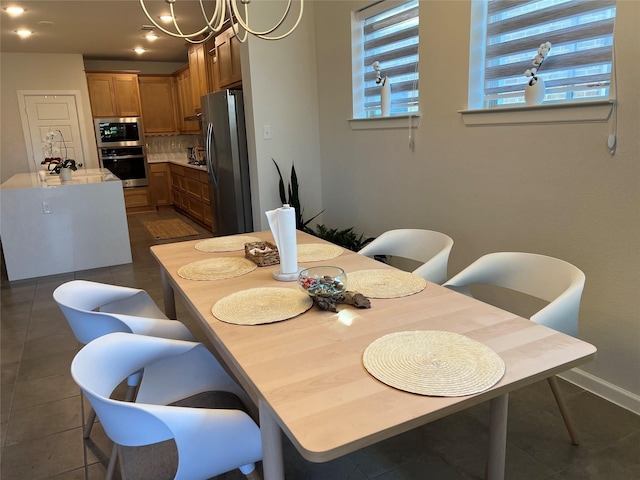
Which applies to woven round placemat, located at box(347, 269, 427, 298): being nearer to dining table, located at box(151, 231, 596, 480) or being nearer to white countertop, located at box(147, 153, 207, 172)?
dining table, located at box(151, 231, 596, 480)

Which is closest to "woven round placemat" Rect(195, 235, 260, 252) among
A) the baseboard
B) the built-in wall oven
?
the baseboard

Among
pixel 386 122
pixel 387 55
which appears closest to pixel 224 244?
pixel 386 122

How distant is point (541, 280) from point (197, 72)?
525 centimetres

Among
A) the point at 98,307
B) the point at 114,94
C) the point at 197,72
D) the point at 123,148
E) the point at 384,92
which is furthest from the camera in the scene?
the point at 123,148

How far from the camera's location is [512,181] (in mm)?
2443

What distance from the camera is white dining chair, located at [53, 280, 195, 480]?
1577 millimetres

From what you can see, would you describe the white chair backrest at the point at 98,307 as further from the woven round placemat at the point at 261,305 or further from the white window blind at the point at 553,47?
the white window blind at the point at 553,47

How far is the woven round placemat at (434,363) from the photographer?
1.00m

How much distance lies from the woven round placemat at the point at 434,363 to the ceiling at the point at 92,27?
4.36 metres

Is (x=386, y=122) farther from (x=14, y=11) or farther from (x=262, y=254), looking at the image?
(x=14, y=11)

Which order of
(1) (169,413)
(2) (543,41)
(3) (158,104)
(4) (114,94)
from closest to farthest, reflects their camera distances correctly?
1. (1) (169,413)
2. (2) (543,41)
3. (4) (114,94)
4. (3) (158,104)

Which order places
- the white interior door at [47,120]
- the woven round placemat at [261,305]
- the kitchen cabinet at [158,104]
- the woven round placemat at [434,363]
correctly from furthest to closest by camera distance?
the kitchen cabinet at [158,104]
the white interior door at [47,120]
the woven round placemat at [261,305]
the woven round placemat at [434,363]

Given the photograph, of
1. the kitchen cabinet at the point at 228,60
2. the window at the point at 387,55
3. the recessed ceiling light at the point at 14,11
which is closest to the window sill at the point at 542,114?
the window at the point at 387,55

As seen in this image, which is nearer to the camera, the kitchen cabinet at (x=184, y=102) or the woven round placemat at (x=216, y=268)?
the woven round placemat at (x=216, y=268)
